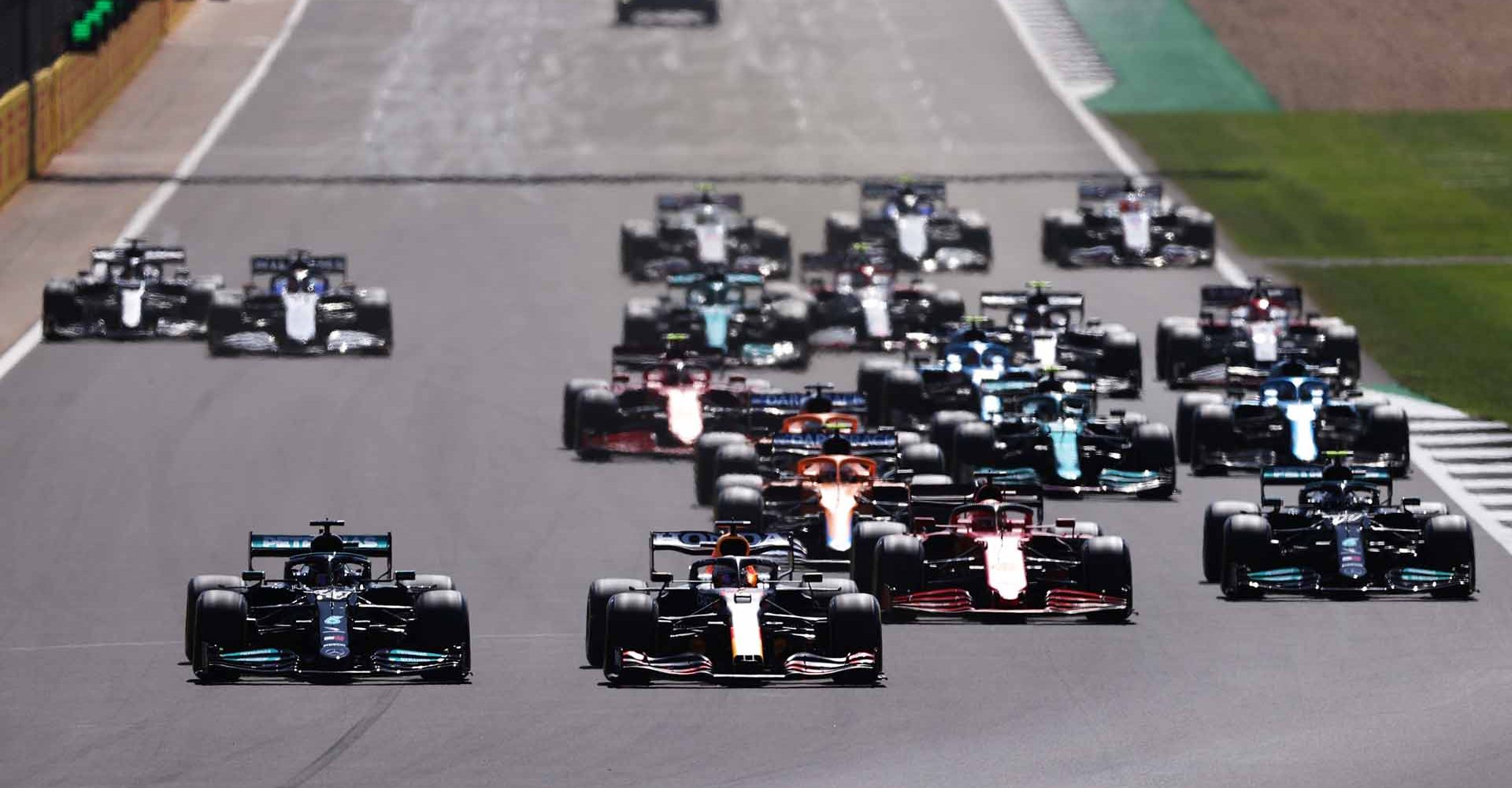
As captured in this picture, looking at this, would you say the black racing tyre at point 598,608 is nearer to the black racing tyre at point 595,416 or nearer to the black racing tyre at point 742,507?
the black racing tyre at point 742,507

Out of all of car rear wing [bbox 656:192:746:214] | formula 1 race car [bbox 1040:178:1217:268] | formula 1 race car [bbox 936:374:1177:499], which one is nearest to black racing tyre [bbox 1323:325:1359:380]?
formula 1 race car [bbox 936:374:1177:499]

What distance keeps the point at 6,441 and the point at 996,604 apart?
1870cm

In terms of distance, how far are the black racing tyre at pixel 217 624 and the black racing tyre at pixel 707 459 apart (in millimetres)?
11726

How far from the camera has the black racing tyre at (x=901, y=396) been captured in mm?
52781

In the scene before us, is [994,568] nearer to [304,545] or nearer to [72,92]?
[304,545]

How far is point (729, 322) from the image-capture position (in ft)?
194

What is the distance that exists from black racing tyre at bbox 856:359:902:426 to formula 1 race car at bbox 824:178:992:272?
14.8m

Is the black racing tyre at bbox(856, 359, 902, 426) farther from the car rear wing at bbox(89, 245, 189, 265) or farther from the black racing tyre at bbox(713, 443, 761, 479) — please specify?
the car rear wing at bbox(89, 245, 189, 265)

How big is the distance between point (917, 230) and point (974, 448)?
863 inches

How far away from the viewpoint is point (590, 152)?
84188 mm

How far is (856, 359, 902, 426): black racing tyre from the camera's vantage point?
53375mm

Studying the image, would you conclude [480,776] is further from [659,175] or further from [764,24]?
[764,24]

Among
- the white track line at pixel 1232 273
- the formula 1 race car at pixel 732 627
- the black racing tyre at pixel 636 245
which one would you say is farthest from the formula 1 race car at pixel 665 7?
the formula 1 race car at pixel 732 627

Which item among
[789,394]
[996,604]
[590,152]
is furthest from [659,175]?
[996,604]
